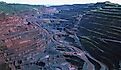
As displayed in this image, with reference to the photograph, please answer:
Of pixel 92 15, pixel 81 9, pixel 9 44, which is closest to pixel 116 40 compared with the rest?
pixel 9 44

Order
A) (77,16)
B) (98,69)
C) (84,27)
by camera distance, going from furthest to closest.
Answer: (77,16) < (84,27) < (98,69)

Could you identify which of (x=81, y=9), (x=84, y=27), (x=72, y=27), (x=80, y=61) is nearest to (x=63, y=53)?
(x=80, y=61)

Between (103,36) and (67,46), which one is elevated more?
(103,36)

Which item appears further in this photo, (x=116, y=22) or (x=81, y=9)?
(x=81, y=9)

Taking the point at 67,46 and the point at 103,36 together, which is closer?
the point at 103,36

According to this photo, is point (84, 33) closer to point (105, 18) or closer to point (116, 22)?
point (105, 18)

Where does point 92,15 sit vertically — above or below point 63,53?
above

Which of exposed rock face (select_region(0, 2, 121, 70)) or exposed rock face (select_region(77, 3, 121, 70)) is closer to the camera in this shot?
exposed rock face (select_region(77, 3, 121, 70))

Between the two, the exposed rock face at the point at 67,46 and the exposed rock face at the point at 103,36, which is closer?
the exposed rock face at the point at 103,36

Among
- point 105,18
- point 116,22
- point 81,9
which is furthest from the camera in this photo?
point 81,9
